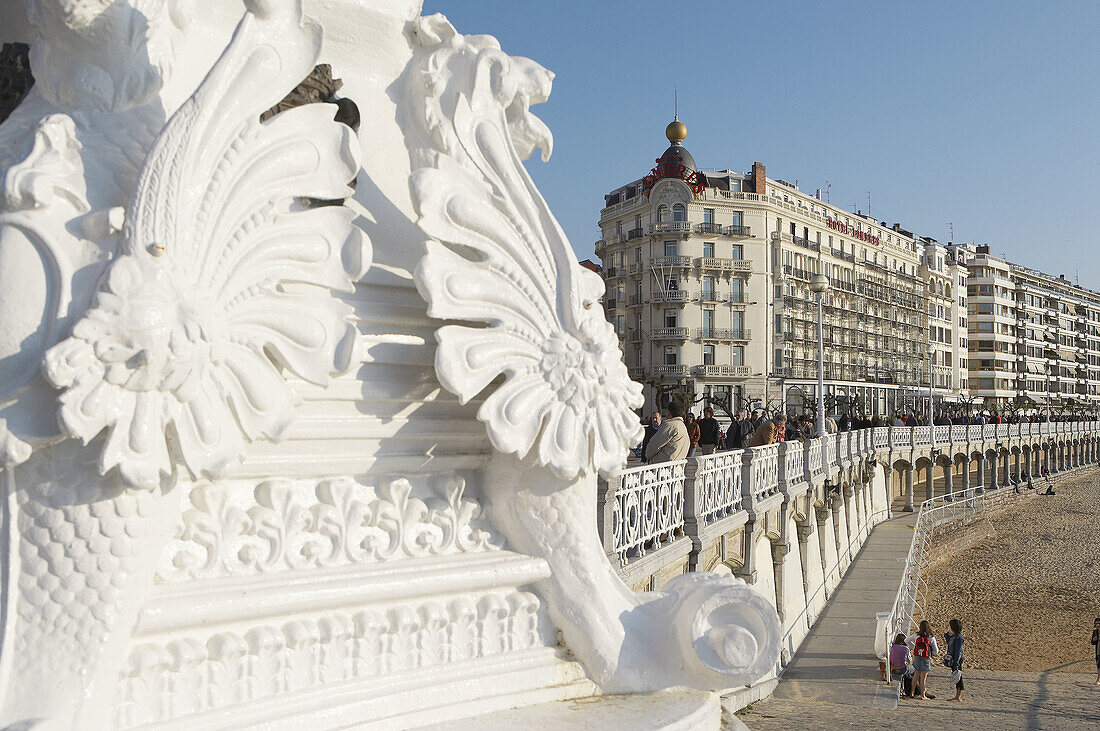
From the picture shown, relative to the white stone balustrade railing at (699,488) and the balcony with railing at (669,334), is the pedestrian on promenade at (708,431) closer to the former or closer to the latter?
the white stone balustrade railing at (699,488)

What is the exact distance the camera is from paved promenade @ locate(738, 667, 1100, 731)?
12.2 m

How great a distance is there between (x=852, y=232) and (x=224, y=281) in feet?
225

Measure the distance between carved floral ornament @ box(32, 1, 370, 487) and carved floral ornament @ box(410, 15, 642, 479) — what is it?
202mm

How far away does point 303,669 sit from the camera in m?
1.72

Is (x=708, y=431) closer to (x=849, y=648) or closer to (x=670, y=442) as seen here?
(x=670, y=442)

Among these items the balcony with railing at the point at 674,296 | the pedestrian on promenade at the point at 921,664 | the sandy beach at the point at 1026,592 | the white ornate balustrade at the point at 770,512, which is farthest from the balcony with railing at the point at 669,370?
the pedestrian on promenade at the point at 921,664

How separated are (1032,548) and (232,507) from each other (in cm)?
4269

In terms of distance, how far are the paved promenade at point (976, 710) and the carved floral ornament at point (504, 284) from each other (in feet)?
33.2

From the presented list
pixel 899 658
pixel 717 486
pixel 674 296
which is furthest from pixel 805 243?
pixel 717 486

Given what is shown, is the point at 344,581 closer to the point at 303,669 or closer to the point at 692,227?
the point at 303,669

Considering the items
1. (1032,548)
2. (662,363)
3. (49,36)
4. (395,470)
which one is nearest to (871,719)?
(395,470)

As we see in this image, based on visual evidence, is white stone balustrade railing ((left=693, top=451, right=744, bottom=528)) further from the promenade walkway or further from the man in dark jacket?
the promenade walkway

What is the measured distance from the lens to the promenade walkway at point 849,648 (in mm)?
14047

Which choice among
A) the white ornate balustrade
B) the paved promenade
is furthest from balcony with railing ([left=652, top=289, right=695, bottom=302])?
the paved promenade
